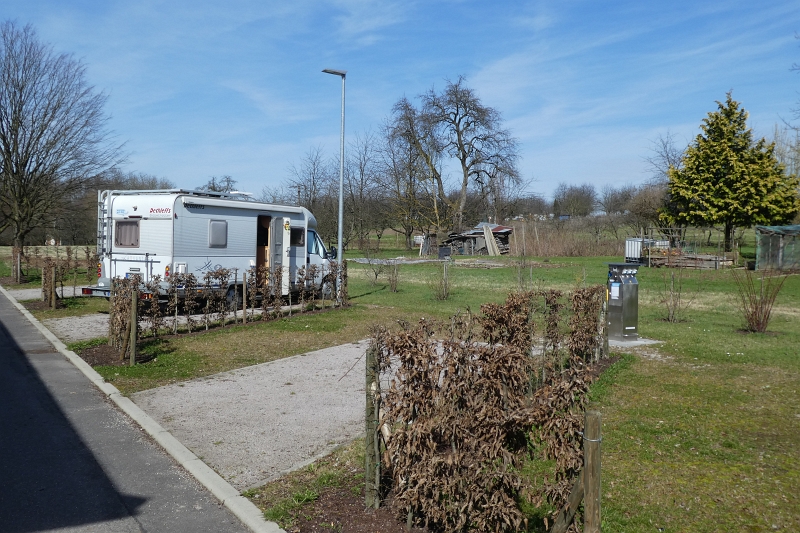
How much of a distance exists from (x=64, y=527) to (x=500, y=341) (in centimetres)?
420

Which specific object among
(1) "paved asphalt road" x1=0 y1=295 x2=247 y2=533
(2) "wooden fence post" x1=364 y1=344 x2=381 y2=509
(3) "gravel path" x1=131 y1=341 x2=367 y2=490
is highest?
(2) "wooden fence post" x1=364 y1=344 x2=381 y2=509

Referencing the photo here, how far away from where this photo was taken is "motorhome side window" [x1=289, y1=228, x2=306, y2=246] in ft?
55.1

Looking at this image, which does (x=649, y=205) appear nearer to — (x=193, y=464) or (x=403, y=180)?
(x=403, y=180)

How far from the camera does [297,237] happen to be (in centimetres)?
1691

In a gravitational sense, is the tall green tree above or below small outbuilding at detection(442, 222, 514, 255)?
above

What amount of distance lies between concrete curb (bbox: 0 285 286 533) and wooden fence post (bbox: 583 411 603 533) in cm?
200

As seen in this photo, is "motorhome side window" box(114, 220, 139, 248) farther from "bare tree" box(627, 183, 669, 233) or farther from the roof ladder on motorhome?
"bare tree" box(627, 183, 669, 233)

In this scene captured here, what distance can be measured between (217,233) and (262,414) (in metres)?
8.67

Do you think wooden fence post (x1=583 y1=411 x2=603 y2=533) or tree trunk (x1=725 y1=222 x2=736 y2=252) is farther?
tree trunk (x1=725 y1=222 x2=736 y2=252)

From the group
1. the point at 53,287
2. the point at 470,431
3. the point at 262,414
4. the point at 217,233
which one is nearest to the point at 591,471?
the point at 470,431

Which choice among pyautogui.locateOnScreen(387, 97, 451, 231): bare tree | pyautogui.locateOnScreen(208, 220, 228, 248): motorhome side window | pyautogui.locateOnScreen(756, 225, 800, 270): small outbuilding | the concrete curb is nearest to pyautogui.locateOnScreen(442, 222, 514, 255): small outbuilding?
pyautogui.locateOnScreen(387, 97, 451, 231): bare tree

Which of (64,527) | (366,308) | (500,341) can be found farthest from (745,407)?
(366,308)

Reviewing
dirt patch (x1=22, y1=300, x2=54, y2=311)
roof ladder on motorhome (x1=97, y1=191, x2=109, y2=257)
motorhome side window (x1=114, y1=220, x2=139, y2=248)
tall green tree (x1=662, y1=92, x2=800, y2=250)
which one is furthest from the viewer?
tall green tree (x1=662, y1=92, x2=800, y2=250)

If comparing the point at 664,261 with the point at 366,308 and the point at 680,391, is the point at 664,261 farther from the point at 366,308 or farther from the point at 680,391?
the point at 680,391
